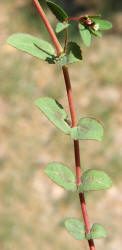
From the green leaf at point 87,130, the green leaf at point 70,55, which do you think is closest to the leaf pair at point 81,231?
the green leaf at point 87,130

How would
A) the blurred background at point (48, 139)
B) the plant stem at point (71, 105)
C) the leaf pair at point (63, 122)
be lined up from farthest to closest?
the blurred background at point (48, 139), the leaf pair at point (63, 122), the plant stem at point (71, 105)

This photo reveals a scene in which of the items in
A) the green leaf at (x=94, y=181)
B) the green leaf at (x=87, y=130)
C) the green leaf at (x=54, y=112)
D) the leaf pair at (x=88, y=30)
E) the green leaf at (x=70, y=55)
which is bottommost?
the green leaf at (x=94, y=181)

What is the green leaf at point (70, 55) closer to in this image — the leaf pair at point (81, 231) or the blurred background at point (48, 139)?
the leaf pair at point (81, 231)

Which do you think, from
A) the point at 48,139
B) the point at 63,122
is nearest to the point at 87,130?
the point at 63,122

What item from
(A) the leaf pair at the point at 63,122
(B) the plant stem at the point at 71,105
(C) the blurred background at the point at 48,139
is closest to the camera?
(B) the plant stem at the point at 71,105

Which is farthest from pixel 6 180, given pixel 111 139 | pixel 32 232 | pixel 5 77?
pixel 5 77

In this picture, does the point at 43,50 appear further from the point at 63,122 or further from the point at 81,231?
the point at 81,231

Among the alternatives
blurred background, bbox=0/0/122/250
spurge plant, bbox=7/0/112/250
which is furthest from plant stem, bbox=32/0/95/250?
blurred background, bbox=0/0/122/250
